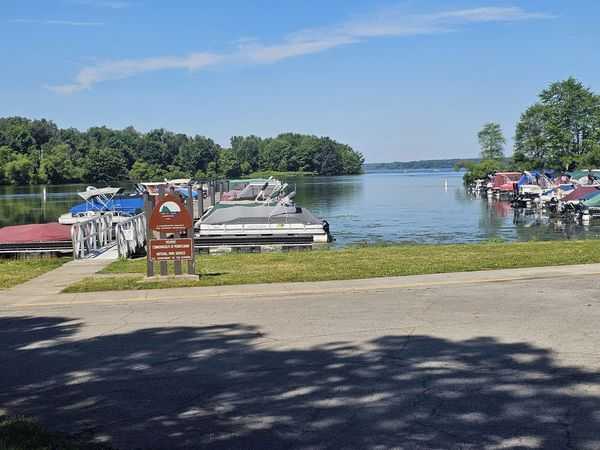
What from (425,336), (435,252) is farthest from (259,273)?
(425,336)

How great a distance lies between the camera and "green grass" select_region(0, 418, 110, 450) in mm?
5500

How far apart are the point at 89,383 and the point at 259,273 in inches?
336

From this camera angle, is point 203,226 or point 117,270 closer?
point 117,270

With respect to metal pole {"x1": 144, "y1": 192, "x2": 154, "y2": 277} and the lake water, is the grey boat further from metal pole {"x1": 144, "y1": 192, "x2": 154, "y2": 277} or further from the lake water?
metal pole {"x1": 144, "y1": 192, "x2": 154, "y2": 277}

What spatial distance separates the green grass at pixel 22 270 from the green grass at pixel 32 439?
984 centimetres

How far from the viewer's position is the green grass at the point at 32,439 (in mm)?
5500

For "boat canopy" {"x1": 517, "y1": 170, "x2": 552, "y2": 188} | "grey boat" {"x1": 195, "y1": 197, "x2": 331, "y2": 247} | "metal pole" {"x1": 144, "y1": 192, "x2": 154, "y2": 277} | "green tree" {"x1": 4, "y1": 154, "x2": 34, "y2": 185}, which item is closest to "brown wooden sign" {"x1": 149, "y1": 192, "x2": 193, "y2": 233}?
"metal pole" {"x1": 144, "y1": 192, "x2": 154, "y2": 277}

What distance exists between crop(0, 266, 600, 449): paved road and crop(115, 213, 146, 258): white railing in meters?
10.5

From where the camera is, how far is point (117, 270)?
17.7 meters

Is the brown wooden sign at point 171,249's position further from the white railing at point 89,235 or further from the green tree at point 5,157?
the green tree at point 5,157

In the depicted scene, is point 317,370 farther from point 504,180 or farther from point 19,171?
point 19,171

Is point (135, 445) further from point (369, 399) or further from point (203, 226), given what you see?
point (203, 226)

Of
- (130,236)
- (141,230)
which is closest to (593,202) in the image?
(141,230)

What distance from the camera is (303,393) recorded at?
23.2 ft
